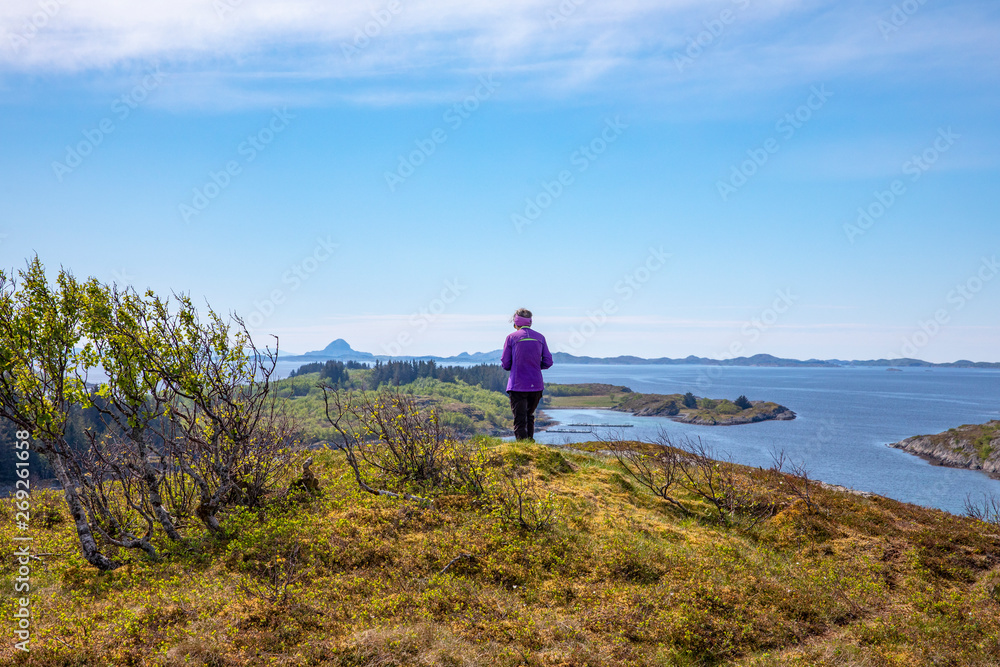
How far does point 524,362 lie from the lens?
13.2 m

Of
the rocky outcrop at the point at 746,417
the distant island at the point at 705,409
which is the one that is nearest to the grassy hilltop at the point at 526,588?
the distant island at the point at 705,409

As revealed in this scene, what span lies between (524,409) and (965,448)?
335 feet

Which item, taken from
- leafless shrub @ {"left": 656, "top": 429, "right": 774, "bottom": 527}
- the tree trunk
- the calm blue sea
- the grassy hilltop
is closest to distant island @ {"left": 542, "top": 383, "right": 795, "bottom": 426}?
the calm blue sea

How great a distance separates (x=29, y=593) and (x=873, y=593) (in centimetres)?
1177

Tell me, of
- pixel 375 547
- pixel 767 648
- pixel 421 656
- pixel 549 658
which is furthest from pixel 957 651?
pixel 375 547

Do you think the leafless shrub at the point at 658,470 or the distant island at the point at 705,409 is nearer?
the leafless shrub at the point at 658,470

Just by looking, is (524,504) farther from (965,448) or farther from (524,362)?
(965,448)

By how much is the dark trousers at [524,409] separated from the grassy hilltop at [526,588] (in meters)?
2.61

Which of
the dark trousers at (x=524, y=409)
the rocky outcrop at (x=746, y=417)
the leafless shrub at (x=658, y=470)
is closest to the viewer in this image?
the leafless shrub at (x=658, y=470)

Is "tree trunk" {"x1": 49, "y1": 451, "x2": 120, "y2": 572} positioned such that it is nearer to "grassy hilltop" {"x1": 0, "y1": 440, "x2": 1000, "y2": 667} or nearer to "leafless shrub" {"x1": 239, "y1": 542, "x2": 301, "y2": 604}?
"grassy hilltop" {"x1": 0, "y1": 440, "x2": 1000, "y2": 667}

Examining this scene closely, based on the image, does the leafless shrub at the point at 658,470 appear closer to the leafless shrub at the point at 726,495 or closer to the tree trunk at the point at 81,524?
the leafless shrub at the point at 726,495

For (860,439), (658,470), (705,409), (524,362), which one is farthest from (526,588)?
(705,409)

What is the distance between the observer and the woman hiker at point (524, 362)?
13.2 metres

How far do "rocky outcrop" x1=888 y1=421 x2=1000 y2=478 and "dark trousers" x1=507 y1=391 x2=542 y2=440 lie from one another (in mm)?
94615
